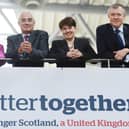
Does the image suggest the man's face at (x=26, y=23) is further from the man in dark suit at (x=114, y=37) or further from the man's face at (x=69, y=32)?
the man in dark suit at (x=114, y=37)

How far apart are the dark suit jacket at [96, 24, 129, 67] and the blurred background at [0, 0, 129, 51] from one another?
580cm

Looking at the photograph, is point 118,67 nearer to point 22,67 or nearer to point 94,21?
point 22,67

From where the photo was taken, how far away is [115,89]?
6.03m

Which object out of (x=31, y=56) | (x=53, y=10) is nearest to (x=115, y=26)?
(x=31, y=56)

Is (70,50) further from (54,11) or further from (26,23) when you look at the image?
(54,11)

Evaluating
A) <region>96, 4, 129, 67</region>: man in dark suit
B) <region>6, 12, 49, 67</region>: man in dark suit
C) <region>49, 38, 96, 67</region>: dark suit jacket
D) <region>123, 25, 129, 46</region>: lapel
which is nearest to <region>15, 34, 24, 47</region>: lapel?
<region>6, 12, 49, 67</region>: man in dark suit

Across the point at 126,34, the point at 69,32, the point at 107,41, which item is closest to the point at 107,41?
the point at 107,41

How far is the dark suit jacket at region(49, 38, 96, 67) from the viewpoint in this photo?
601 cm

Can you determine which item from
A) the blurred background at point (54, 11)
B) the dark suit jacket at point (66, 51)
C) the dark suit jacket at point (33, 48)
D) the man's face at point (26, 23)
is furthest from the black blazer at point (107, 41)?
the blurred background at point (54, 11)

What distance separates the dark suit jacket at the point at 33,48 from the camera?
5.99m

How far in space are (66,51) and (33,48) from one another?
0.37 m

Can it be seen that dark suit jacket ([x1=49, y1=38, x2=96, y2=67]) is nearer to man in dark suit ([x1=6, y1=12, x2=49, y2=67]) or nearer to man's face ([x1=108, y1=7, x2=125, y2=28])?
man in dark suit ([x1=6, y1=12, x2=49, y2=67])

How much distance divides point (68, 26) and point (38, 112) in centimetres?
102

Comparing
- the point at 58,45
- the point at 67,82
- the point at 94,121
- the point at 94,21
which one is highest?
the point at 94,21
